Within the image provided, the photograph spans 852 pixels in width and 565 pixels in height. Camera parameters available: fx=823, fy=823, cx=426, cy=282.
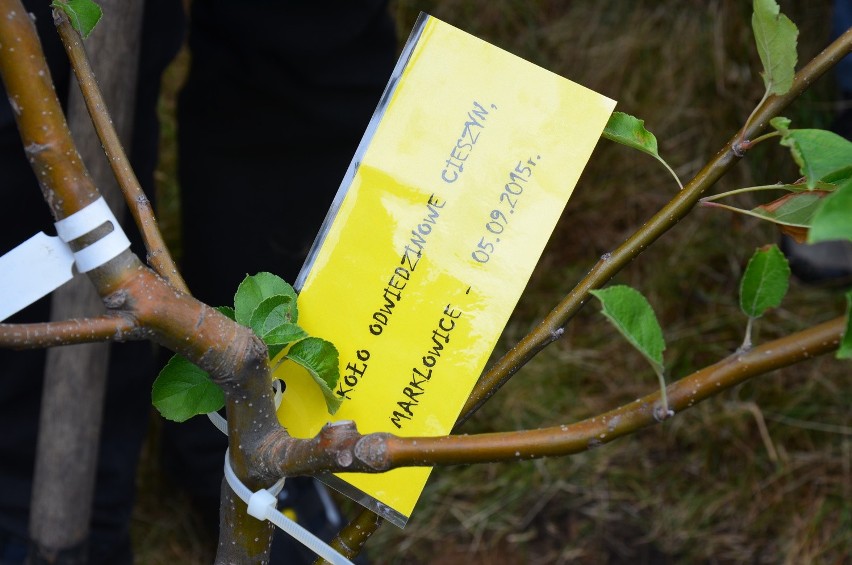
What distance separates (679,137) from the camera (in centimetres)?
184

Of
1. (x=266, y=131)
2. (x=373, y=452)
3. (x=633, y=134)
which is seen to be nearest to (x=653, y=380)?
(x=266, y=131)

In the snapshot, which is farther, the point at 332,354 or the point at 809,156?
the point at 332,354

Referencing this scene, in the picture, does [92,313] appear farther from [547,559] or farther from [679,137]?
[679,137]

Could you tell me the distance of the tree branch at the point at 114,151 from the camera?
51cm

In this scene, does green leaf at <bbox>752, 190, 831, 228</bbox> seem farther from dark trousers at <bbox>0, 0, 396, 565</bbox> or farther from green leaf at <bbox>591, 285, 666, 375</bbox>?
dark trousers at <bbox>0, 0, 396, 565</bbox>

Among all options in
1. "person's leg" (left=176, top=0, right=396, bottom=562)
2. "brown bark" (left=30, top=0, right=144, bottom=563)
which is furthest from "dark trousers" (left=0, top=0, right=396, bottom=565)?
"brown bark" (left=30, top=0, right=144, bottom=563)

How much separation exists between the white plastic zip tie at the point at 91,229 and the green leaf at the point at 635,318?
0.81 ft

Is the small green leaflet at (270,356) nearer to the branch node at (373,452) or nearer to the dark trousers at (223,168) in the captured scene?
the branch node at (373,452)

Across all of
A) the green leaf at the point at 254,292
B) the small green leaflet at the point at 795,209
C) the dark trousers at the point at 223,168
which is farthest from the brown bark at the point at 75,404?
the small green leaflet at the point at 795,209

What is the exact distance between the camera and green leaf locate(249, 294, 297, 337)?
484 mm

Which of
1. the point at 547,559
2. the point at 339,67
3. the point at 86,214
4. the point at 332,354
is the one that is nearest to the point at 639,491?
the point at 547,559

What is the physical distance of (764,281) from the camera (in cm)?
41

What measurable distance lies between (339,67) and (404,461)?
2.84 ft

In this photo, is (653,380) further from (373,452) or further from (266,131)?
(373,452)
